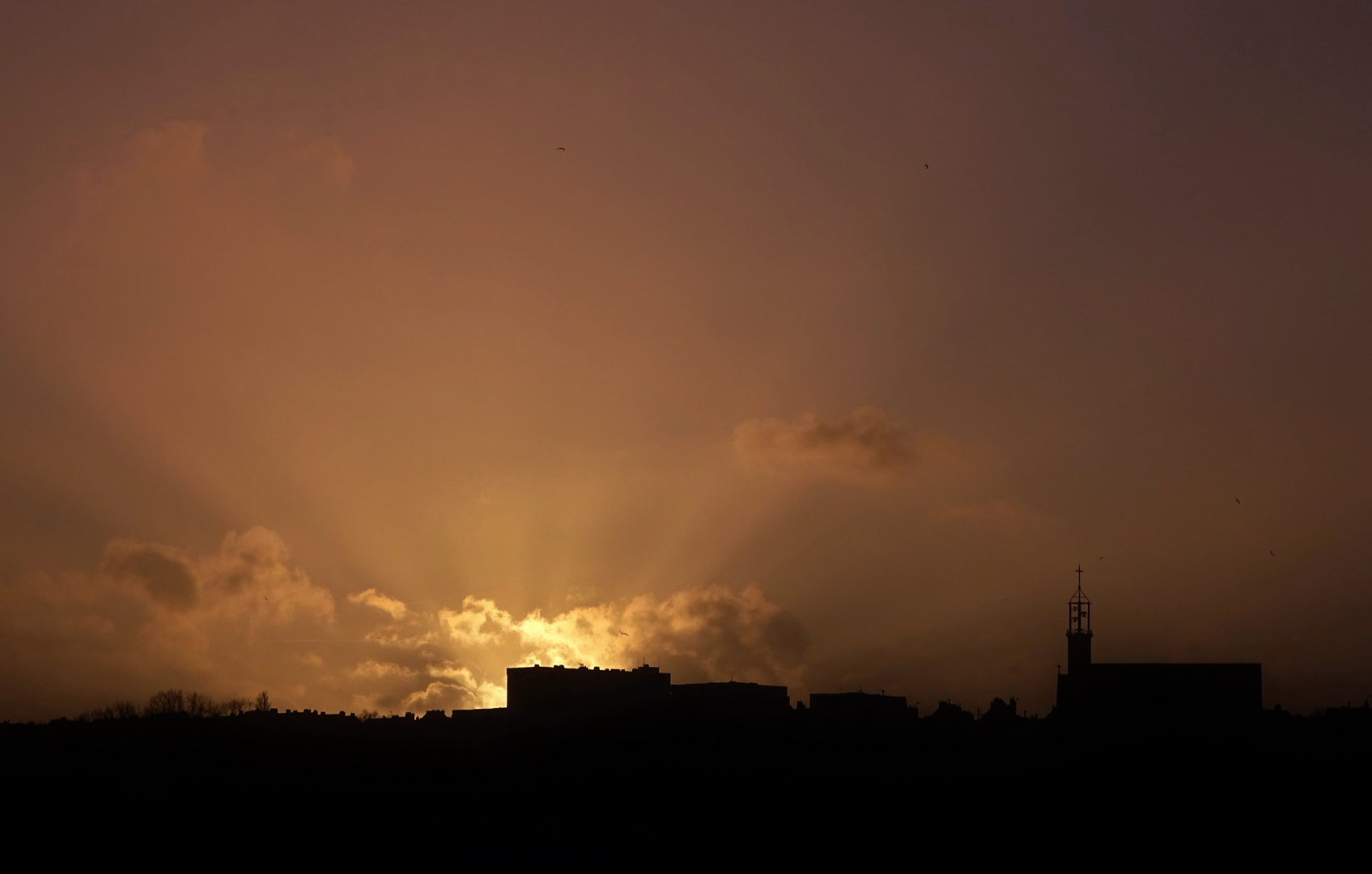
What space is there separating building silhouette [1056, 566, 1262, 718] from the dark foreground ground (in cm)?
111

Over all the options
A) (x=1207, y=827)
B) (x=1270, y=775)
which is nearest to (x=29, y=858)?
(x=1207, y=827)

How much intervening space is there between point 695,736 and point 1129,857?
30330mm

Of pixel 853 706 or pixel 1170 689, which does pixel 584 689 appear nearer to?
pixel 853 706

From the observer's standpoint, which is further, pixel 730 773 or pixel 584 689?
pixel 584 689

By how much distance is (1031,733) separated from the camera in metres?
95.9

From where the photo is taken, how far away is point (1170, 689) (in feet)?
305

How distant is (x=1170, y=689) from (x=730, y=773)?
95.4ft

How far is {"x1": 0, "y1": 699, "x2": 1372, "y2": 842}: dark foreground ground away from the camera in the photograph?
8319 centimetres

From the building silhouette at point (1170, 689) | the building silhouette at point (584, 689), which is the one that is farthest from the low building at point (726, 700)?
the building silhouette at point (1170, 689)

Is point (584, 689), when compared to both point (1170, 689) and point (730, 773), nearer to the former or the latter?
point (730, 773)

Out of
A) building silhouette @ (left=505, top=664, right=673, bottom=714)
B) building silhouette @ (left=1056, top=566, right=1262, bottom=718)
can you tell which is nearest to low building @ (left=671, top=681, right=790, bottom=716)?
building silhouette @ (left=505, top=664, right=673, bottom=714)

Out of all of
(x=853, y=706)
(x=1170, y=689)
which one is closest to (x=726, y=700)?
(x=853, y=706)

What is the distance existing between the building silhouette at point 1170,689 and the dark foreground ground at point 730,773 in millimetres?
1106

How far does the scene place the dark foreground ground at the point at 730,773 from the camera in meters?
83.2
